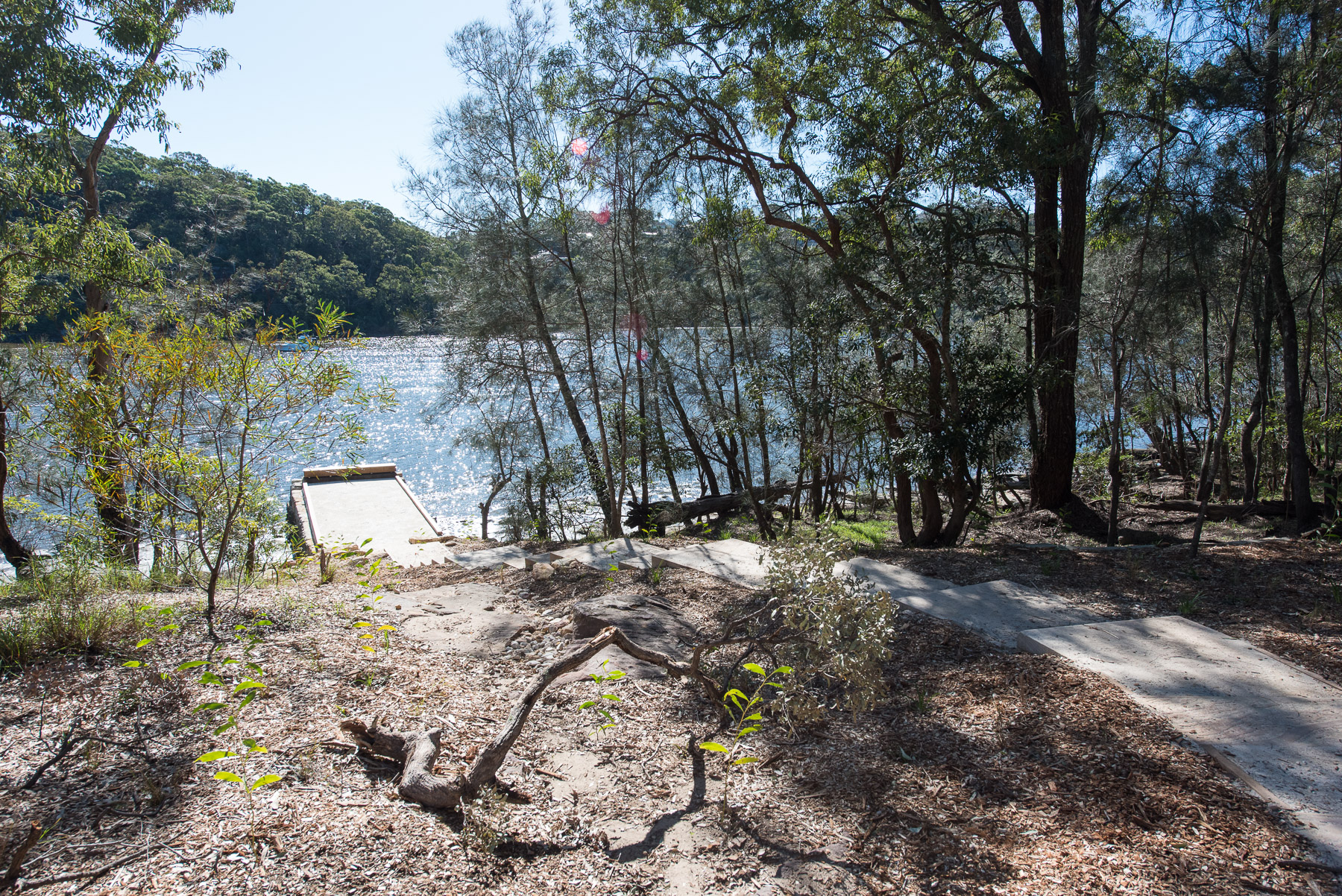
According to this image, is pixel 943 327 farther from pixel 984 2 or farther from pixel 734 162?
pixel 984 2

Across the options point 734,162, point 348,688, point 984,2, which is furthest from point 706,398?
point 348,688

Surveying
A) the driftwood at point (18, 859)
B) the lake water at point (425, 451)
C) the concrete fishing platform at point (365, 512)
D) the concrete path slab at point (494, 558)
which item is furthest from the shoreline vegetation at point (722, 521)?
the lake water at point (425, 451)

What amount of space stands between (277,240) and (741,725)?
2167 cm

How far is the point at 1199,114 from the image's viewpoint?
5.85 m

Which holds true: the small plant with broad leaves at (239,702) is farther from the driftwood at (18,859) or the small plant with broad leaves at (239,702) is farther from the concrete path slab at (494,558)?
the concrete path slab at (494,558)

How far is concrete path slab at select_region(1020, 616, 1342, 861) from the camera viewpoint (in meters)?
2.30

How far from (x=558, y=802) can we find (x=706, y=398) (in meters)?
11.0

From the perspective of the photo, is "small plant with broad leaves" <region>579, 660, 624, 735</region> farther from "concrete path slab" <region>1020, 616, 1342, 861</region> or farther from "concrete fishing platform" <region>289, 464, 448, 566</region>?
"concrete fishing platform" <region>289, 464, 448, 566</region>

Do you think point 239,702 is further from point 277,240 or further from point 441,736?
point 277,240

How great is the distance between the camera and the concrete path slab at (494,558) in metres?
7.56

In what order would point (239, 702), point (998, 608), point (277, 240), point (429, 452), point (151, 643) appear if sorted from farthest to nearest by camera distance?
point (429, 452) → point (277, 240) → point (998, 608) → point (151, 643) → point (239, 702)

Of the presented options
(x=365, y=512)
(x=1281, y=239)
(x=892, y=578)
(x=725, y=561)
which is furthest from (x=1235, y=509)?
(x=365, y=512)

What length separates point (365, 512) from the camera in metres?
15.7

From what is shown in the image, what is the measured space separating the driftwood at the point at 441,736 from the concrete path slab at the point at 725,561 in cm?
201
